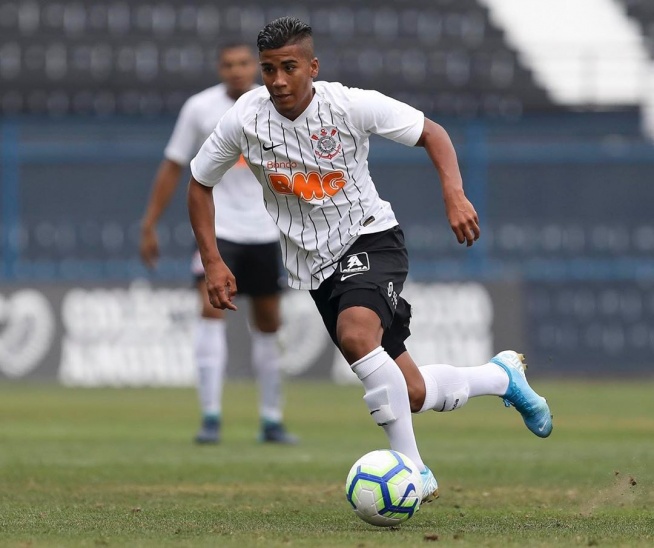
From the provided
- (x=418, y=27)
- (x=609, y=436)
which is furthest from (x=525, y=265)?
(x=609, y=436)

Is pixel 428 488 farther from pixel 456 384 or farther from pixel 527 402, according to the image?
pixel 527 402

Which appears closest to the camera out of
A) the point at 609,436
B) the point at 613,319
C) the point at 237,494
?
the point at 237,494

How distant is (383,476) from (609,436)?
519cm

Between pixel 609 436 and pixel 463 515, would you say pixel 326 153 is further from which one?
pixel 609 436

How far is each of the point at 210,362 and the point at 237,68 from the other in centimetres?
191

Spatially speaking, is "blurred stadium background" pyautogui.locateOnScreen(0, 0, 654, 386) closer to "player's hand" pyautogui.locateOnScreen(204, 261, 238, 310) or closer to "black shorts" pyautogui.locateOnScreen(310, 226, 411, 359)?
"black shorts" pyautogui.locateOnScreen(310, 226, 411, 359)

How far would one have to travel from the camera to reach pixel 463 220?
5.21 meters

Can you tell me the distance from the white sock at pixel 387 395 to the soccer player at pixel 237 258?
3.78 meters

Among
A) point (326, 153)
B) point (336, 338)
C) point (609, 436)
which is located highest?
point (326, 153)

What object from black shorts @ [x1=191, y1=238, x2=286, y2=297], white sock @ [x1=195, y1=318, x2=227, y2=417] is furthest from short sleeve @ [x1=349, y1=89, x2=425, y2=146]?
white sock @ [x1=195, y1=318, x2=227, y2=417]

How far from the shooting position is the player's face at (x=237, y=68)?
8969 millimetres

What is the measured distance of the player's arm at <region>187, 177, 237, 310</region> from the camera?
5680mm

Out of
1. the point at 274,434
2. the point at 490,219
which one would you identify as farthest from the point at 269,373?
the point at 490,219

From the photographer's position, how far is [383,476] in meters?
5.13
